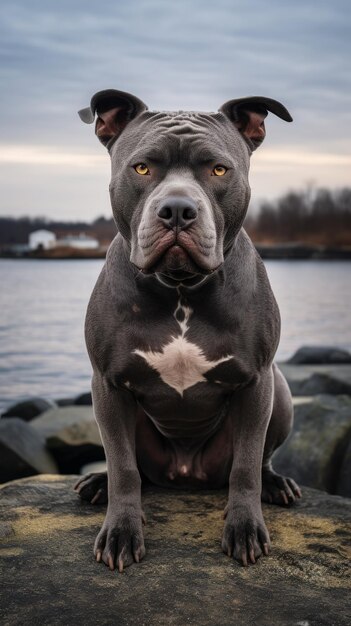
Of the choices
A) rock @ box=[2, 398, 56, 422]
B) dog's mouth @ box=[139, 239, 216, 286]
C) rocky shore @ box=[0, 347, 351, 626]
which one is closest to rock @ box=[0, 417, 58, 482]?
rocky shore @ box=[0, 347, 351, 626]

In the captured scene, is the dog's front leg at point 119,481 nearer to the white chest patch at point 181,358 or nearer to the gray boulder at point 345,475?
the white chest patch at point 181,358

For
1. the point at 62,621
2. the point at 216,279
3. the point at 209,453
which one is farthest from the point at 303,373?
the point at 62,621

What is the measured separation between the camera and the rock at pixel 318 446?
23.6 feet

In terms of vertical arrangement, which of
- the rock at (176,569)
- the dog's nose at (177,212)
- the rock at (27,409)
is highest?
the dog's nose at (177,212)

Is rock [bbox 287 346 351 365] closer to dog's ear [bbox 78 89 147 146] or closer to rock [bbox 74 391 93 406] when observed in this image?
rock [bbox 74 391 93 406]

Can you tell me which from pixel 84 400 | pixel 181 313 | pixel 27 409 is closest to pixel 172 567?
pixel 181 313

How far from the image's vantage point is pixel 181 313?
161 inches

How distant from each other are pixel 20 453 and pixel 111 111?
4824 mm

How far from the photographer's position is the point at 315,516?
14.9 feet

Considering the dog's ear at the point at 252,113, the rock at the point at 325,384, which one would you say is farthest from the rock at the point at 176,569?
the rock at the point at 325,384

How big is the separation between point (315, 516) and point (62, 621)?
1.76 meters

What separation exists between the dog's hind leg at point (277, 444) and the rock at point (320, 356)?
10.9 meters

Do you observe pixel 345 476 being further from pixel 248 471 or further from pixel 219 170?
pixel 219 170

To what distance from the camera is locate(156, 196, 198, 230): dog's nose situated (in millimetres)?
3510
